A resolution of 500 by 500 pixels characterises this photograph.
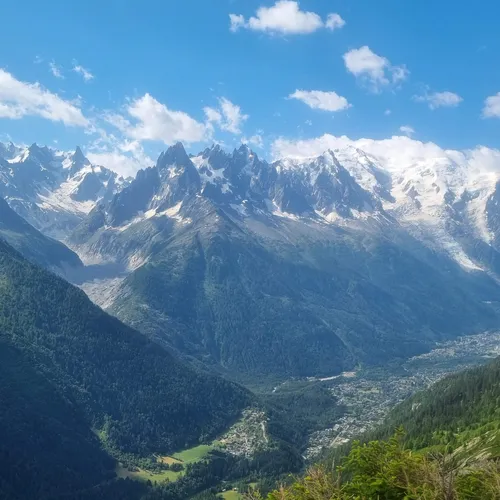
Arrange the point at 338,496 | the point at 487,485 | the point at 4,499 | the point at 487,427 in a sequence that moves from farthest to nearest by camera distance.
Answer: the point at 4,499, the point at 487,427, the point at 338,496, the point at 487,485

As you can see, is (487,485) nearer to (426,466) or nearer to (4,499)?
(426,466)

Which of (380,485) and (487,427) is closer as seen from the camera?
(380,485)

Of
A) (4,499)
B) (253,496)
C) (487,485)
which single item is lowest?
(4,499)

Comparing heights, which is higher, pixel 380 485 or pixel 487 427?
pixel 380 485

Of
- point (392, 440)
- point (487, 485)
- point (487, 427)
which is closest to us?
point (487, 485)

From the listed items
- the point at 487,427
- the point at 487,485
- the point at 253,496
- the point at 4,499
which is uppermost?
the point at 487,485

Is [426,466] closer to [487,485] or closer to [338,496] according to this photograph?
[487,485]

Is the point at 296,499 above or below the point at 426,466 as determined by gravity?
below

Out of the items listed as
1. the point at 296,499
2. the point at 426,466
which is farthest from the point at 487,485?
the point at 296,499

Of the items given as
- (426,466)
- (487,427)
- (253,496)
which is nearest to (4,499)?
(487,427)

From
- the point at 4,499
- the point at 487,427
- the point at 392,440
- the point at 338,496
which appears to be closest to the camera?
the point at 338,496
